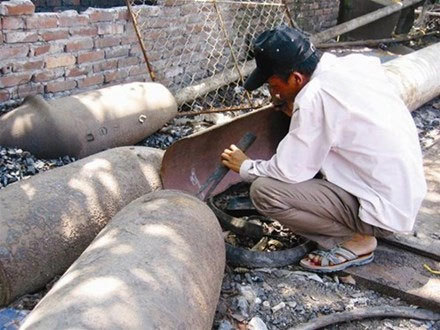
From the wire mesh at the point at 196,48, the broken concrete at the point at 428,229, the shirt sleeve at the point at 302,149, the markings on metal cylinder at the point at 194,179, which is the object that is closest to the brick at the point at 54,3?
the wire mesh at the point at 196,48

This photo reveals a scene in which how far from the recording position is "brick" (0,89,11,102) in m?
4.41

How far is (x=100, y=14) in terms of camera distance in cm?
502

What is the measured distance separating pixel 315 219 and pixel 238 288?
58 cm

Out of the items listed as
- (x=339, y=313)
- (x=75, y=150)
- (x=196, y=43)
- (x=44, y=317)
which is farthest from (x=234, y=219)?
(x=196, y=43)

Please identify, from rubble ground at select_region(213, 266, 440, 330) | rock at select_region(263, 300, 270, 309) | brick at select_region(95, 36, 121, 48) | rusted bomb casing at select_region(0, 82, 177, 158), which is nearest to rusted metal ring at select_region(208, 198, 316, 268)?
rubble ground at select_region(213, 266, 440, 330)

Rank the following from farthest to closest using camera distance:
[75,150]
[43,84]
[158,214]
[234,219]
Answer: [43,84]
[75,150]
[234,219]
[158,214]

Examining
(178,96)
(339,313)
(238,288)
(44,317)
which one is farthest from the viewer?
(178,96)

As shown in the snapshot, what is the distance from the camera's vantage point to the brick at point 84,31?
482cm

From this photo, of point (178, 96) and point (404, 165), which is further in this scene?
point (178, 96)

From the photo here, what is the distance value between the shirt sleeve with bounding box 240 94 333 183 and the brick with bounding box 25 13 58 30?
97.5 inches

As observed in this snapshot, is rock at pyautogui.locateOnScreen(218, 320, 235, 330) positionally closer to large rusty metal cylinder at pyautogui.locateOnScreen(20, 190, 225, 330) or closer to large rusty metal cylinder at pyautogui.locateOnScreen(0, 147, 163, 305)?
large rusty metal cylinder at pyautogui.locateOnScreen(20, 190, 225, 330)

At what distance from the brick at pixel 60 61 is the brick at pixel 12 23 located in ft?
1.26

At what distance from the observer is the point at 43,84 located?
4.70 meters

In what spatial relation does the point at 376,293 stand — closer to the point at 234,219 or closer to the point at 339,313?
the point at 339,313
